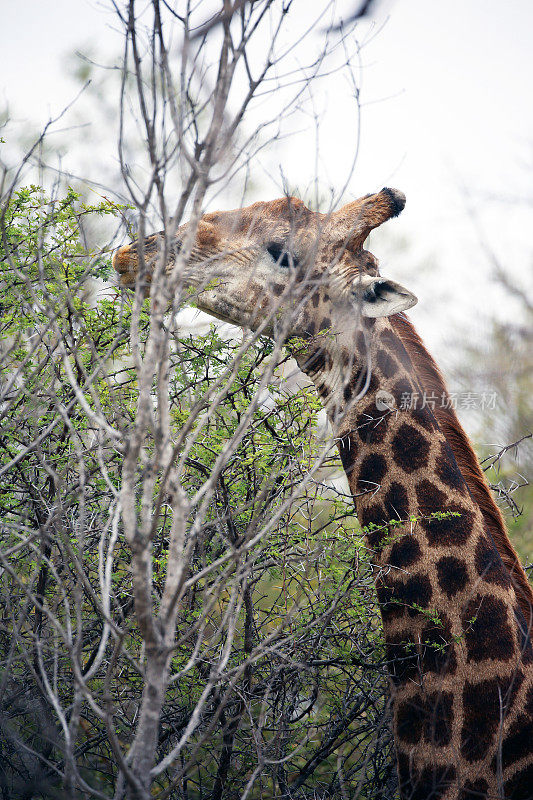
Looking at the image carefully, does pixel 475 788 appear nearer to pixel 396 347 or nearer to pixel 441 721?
pixel 441 721

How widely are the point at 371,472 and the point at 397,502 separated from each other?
205 millimetres

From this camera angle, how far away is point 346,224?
152 inches

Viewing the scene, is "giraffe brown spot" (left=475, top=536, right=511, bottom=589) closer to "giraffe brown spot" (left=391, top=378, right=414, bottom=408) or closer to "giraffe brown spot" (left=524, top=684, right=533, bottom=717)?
"giraffe brown spot" (left=524, top=684, right=533, bottom=717)

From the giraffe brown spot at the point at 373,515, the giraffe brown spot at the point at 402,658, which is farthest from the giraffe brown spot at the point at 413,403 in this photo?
the giraffe brown spot at the point at 402,658

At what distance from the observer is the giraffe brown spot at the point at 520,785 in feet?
9.18

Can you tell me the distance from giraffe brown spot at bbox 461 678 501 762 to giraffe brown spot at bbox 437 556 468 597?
40 cm

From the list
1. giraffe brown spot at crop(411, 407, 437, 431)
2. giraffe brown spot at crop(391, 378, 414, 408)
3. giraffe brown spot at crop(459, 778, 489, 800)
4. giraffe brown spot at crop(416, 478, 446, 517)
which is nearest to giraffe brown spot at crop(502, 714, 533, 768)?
giraffe brown spot at crop(459, 778, 489, 800)

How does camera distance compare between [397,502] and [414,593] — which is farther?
[397,502]

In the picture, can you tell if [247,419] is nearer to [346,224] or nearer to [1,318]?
[1,318]

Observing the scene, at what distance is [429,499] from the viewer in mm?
3305

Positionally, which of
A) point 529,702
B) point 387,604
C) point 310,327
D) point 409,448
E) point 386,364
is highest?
point 310,327

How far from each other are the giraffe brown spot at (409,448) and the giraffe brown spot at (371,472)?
80mm

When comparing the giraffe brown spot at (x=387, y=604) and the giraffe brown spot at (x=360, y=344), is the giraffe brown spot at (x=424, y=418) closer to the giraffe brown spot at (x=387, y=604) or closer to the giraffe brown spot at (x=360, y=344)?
the giraffe brown spot at (x=360, y=344)

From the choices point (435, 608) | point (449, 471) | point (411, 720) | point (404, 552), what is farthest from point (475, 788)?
point (449, 471)
